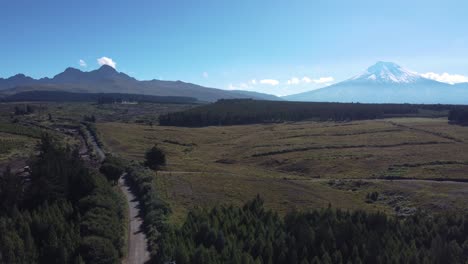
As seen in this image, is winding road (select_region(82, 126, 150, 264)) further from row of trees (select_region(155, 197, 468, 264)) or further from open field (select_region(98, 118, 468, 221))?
open field (select_region(98, 118, 468, 221))

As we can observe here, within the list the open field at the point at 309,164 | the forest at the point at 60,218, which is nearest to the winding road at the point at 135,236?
the forest at the point at 60,218

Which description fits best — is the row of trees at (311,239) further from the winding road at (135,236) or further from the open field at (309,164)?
the open field at (309,164)

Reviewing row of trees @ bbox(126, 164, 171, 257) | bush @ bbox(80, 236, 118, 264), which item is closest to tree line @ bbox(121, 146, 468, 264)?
row of trees @ bbox(126, 164, 171, 257)

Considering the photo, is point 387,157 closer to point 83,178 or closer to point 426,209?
point 426,209

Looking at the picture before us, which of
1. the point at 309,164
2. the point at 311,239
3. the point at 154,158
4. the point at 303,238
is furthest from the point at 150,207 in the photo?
the point at 309,164

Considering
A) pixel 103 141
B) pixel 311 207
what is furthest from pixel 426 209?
pixel 103 141

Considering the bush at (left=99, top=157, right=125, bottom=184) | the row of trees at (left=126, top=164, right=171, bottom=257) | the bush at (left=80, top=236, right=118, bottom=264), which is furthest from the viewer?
the bush at (left=99, top=157, right=125, bottom=184)
